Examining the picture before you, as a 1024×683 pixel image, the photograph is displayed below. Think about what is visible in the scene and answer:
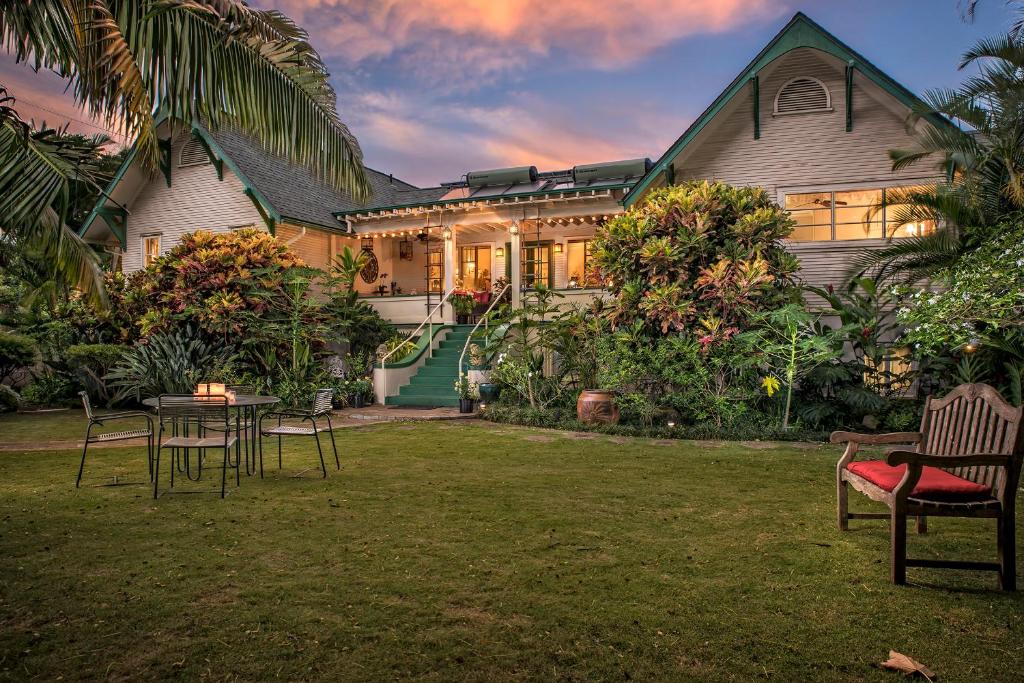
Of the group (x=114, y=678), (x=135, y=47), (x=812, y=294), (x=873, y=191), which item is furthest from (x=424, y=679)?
(x=873, y=191)

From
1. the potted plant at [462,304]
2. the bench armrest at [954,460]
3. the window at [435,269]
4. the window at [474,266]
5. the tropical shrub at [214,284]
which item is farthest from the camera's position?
the window at [474,266]

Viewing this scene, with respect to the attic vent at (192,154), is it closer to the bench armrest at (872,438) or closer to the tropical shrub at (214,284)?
the tropical shrub at (214,284)

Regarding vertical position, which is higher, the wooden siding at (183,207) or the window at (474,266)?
the wooden siding at (183,207)

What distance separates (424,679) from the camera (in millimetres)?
2988

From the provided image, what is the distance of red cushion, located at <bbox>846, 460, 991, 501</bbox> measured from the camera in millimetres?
4195

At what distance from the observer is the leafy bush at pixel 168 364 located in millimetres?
13641

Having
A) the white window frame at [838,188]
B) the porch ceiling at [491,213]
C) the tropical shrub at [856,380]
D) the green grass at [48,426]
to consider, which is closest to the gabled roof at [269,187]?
the porch ceiling at [491,213]

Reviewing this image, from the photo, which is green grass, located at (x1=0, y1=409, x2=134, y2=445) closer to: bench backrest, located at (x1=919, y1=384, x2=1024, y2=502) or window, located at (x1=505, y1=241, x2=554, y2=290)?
bench backrest, located at (x1=919, y1=384, x2=1024, y2=502)

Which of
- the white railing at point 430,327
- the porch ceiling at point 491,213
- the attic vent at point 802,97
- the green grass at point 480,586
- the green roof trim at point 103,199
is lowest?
the green grass at point 480,586

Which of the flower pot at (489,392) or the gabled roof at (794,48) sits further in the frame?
the flower pot at (489,392)

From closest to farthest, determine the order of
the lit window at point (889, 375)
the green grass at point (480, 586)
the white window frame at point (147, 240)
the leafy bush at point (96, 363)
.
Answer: the green grass at point (480, 586)
the lit window at point (889, 375)
the leafy bush at point (96, 363)
the white window frame at point (147, 240)

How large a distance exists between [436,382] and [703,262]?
6.68m

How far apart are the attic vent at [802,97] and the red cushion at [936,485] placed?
1090cm

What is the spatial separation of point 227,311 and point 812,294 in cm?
1204
